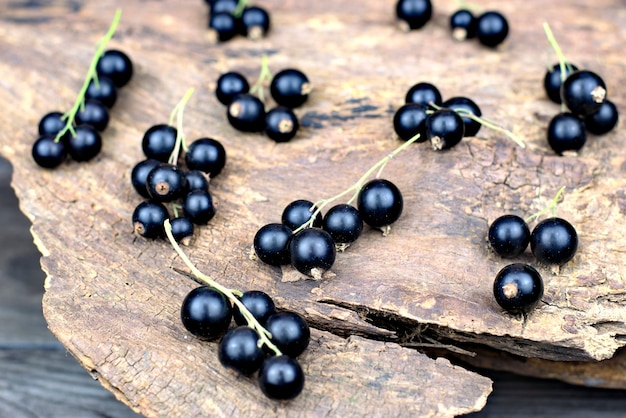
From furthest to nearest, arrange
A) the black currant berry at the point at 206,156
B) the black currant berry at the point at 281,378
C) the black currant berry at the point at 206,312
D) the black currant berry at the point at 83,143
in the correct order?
the black currant berry at the point at 83,143 < the black currant berry at the point at 206,156 < the black currant berry at the point at 206,312 < the black currant berry at the point at 281,378

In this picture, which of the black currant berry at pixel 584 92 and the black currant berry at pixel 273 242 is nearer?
the black currant berry at pixel 273 242

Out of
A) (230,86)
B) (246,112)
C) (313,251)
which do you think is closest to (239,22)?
(230,86)

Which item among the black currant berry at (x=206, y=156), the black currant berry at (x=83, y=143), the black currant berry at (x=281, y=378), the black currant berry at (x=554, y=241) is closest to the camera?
the black currant berry at (x=281, y=378)

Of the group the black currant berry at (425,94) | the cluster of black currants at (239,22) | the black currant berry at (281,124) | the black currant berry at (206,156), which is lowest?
the black currant berry at (206,156)

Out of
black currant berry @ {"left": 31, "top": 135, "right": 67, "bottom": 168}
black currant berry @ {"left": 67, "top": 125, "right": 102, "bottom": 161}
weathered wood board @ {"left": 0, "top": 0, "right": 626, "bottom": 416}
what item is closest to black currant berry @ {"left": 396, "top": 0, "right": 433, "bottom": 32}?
weathered wood board @ {"left": 0, "top": 0, "right": 626, "bottom": 416}

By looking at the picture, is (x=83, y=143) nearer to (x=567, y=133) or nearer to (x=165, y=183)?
(x=165, y=183)

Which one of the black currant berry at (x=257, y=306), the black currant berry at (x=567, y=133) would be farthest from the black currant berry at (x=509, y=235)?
the black currant berry at (x=257, y=306)

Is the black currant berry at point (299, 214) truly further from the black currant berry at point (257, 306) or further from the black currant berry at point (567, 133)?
the black currant berry at point (567, 133)
